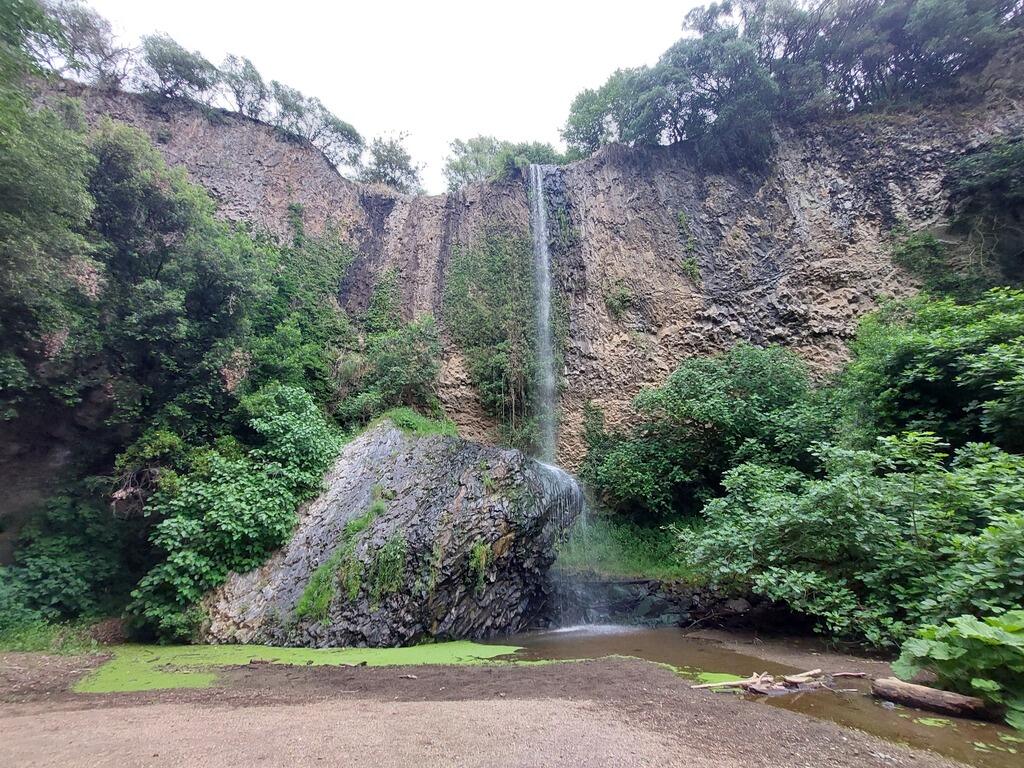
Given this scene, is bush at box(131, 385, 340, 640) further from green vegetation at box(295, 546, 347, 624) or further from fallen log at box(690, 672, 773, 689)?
fallen log at box(690, 672, 773, 689)

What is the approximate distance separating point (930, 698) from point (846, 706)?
0.55 metres

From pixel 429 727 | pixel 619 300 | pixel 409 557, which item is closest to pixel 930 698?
pixel 429 727

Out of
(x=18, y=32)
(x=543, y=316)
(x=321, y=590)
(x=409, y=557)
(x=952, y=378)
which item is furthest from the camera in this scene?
(x=543, y=316)

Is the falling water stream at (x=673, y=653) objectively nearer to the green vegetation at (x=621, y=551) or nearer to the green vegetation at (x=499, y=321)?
the green vegetation at (x=621, y=551)

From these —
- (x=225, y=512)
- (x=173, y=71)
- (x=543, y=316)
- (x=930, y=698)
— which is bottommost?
(x=930, y=698)

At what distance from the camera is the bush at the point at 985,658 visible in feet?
9.91

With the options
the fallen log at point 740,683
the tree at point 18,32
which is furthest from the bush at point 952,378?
the tree at point 18,32

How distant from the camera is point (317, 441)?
33.1 feet

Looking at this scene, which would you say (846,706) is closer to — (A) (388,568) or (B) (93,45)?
(A) (388,568)

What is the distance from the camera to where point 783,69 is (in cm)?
1562

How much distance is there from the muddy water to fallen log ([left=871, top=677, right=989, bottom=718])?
0.08 meters

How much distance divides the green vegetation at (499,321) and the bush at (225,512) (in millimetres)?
6172

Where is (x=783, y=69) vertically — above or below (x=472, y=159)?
below

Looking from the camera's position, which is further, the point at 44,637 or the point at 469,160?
the point at 469,160
